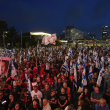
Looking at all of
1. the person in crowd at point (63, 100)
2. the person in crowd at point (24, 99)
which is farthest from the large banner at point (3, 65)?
the person in crowd at point (63, 100)

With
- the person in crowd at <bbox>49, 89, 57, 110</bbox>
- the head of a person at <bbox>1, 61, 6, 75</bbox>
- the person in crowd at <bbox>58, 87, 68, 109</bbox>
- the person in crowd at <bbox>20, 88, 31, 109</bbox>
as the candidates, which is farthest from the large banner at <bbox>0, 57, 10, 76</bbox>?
the person in crowd at <bbox>58, 87, 68, 109</bbox>

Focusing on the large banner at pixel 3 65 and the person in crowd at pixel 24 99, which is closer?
the person in crowd at pixel 24 99

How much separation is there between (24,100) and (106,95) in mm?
3095

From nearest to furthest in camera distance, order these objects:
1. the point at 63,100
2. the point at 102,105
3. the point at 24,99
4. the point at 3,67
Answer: the point at 102,105 < the point at 63,100 < the point at 24,99 < the point at 3,67

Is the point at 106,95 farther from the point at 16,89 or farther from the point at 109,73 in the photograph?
the point at 16,89

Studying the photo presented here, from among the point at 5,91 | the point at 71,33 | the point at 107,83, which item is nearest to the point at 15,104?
the point at 5,91

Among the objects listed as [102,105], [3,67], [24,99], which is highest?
[3,67]

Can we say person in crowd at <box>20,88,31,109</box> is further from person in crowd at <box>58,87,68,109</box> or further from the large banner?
the large banner

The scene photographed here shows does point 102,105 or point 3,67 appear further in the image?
point 3,67

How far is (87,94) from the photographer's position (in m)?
4.91

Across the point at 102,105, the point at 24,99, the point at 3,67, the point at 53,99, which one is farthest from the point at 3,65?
the point at 102,105

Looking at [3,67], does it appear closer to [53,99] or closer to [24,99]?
[24,99]

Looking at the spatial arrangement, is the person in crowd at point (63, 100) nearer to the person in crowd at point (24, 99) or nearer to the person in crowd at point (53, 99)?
the person in crowd at point (53, 99)

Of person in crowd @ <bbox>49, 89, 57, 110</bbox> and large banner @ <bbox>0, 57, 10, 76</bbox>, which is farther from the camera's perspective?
large banner @ <bbox>0, 57, 10, 76</bbox>
